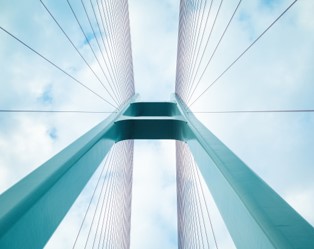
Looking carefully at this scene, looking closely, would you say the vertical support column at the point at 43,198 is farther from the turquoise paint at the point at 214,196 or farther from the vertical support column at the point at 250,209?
the vertical support column at the point at 250,209

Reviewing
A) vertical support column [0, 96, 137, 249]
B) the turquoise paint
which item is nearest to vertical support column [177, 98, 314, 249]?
the turquoise paint

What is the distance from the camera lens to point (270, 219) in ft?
5.11

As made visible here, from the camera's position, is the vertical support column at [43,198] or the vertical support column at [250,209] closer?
the vertical support column at [250,209]

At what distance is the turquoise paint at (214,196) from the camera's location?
151cm

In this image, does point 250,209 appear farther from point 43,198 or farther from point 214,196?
point 43,198

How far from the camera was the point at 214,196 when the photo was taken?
2379mm

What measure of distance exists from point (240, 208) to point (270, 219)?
0.88 ft

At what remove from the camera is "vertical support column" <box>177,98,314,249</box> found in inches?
56.0

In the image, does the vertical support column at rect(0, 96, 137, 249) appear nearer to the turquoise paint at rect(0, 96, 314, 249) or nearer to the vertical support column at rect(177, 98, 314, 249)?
the turquoise paint at rect(0, 96, 314, 249)

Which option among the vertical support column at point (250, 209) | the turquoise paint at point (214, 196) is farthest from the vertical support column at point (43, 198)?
the vertical support column at point (250, 209)

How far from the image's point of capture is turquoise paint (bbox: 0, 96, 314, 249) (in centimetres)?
151

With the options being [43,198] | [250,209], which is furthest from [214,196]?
[43,198]

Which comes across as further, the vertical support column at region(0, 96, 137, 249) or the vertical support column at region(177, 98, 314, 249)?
the vertical support column at region(0, 96, 137, 249)

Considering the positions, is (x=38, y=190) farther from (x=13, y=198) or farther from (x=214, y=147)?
(x=214, y=147)
